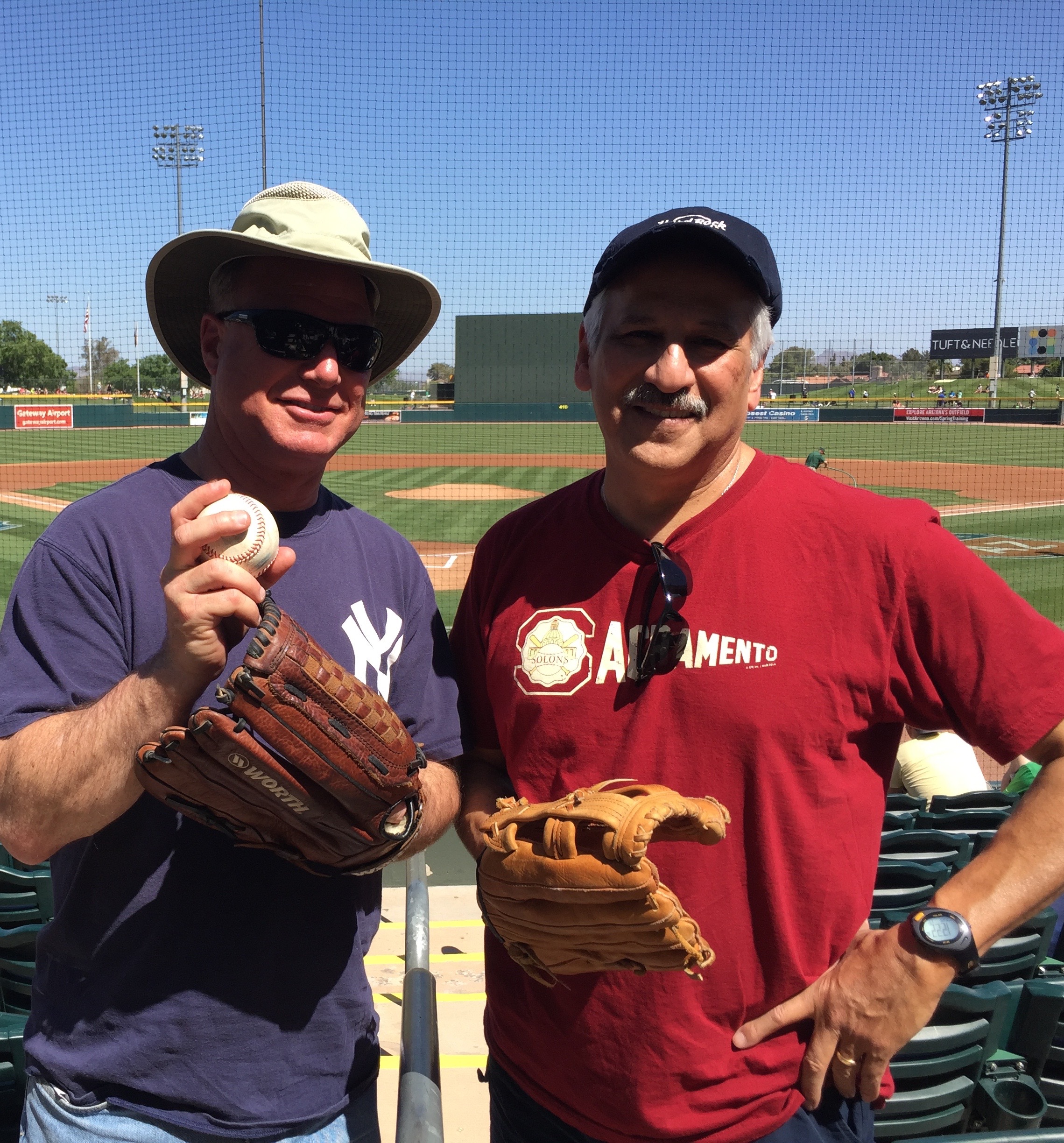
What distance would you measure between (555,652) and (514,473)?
21.2m

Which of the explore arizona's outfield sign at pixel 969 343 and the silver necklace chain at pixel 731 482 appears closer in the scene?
the silver necklace chain at pixel 731 482

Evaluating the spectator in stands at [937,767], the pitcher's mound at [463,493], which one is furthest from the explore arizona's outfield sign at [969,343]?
the spectator in stands at [937,767]

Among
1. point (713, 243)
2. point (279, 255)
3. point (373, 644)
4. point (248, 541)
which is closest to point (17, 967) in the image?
point (373, 644)

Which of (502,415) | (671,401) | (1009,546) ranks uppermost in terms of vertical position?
(502,415)

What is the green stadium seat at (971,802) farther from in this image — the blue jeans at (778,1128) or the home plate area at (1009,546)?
the home plate area at (1009,546)

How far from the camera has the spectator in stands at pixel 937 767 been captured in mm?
4551

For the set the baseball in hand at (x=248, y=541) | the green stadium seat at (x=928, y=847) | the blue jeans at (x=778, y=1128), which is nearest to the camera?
the baseball in hand at (x=248, y=541)

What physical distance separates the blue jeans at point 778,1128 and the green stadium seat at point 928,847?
1.45 m

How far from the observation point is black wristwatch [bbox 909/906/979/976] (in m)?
1.48

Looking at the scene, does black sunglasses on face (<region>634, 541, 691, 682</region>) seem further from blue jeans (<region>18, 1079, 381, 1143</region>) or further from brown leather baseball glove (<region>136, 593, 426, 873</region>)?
blue jeans (<region>18, 1079, 381, 1143</region>)

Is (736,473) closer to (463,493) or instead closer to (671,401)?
(671,401)

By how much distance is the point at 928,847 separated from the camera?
3.15 metres

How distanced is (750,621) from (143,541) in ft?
3.42

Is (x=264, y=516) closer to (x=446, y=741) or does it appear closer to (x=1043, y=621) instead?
(x=446, y=741)
